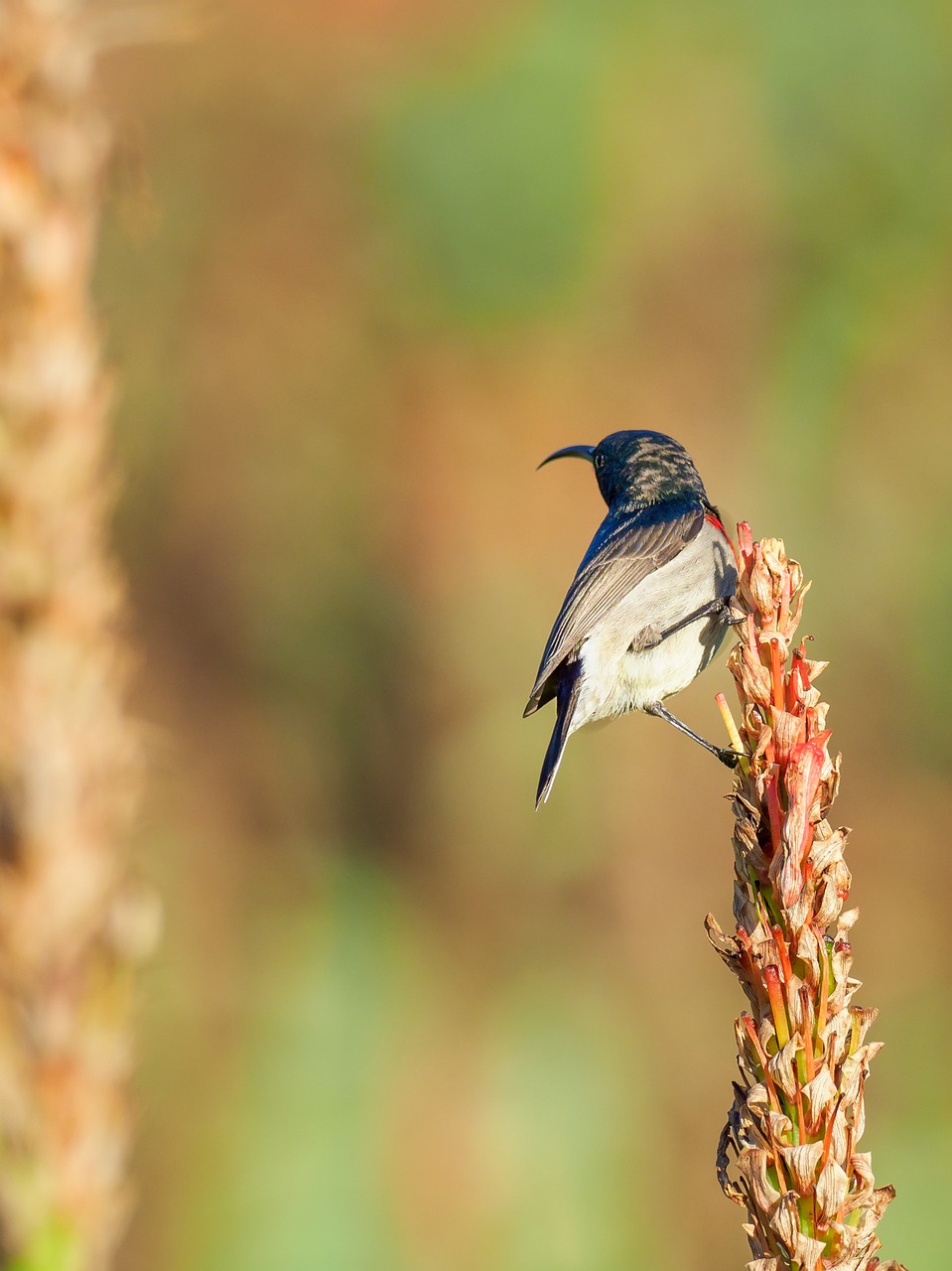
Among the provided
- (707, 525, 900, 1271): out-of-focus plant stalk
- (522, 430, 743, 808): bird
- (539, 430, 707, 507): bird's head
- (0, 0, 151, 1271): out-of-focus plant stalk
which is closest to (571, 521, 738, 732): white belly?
(522, 430, 743, 808): bird

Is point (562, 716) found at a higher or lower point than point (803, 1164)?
higher

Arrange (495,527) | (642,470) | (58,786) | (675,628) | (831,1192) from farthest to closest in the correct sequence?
1. (495,527)
2. (642,470)
3. (675,628)
4. (831,1192)
5. (58,786)

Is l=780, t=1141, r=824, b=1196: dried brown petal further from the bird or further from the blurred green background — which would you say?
the blurred green background

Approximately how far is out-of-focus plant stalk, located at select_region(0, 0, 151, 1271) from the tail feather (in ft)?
10.1

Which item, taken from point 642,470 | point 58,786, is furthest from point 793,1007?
point 642,470

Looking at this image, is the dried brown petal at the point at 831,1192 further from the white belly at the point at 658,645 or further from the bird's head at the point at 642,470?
the bird's head at the point at 642,470

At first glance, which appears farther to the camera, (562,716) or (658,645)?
(562,716)

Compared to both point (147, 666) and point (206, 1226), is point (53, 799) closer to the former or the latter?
point (206, 1226)

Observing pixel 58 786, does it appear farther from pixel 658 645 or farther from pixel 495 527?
pixel 495 527

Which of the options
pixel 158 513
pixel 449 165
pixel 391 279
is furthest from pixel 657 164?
pixel 158 513

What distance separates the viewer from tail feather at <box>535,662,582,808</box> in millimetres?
4066

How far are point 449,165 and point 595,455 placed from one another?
2.33m

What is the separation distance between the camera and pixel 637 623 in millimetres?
4191

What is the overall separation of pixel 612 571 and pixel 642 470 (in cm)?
66
